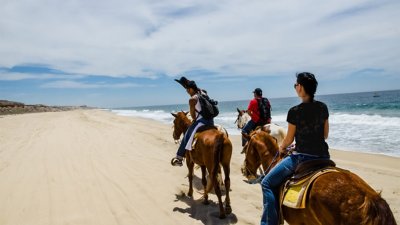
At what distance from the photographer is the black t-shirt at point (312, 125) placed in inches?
138

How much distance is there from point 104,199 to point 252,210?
3.49 m

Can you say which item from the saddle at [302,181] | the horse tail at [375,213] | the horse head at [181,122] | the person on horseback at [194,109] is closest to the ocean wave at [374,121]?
the horse head at [181,122]

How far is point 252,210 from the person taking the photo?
650cm

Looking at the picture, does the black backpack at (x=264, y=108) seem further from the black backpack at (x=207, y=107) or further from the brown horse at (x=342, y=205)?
the brown horse at (x=342, y=205)

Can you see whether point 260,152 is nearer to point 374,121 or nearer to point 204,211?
point 204,211

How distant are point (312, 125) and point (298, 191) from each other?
0.78 meters

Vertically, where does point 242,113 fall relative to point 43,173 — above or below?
above

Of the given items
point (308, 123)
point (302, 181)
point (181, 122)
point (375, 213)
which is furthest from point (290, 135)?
point (181, 122)

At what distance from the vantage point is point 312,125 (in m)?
3.52

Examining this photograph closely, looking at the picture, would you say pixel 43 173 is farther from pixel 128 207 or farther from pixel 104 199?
pixel 128 207

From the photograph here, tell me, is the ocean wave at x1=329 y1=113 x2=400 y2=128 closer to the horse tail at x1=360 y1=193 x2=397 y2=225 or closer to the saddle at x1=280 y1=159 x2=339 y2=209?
the saddle at x1=280 y1=159 x2=339 y2=209

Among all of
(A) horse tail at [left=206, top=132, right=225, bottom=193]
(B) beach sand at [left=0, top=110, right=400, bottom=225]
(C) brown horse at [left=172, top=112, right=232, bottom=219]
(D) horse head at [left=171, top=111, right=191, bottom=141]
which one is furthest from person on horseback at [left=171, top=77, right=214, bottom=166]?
(B) beach sand at [left=0, top=110, right=400, bottom=225]

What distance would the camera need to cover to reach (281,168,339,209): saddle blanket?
3.28m

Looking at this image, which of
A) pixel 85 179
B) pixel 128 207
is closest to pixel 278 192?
pixel 128 207
